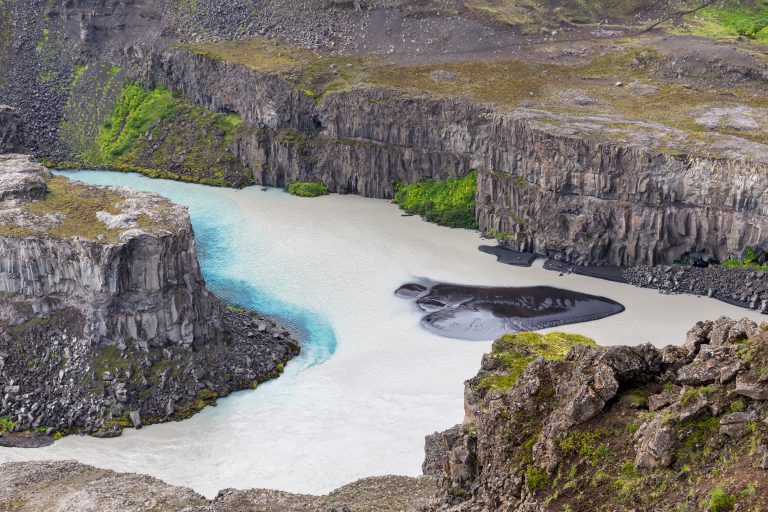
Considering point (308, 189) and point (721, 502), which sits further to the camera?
point (308, 189)

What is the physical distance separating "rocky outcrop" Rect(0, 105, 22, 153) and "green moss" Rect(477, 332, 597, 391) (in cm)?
7507

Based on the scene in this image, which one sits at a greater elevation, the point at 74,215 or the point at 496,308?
the point at 74,215

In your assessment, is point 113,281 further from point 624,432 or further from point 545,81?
point 545,81

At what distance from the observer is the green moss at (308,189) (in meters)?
99.8

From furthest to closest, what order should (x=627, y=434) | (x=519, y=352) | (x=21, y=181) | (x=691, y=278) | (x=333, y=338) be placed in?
(x=691, y=278) < (x=333, y=338) < (x=21, y=181) < (x=519, y=352) < (x=627, y=434)

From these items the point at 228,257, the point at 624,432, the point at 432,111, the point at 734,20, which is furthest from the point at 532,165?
the point at 624,432

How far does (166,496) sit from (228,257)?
42510 mm

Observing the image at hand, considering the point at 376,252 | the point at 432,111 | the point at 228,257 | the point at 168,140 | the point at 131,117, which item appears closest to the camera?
the point at 228,257

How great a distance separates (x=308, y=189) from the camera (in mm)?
100188

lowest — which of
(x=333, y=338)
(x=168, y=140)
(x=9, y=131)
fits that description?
(x=333, y=338)

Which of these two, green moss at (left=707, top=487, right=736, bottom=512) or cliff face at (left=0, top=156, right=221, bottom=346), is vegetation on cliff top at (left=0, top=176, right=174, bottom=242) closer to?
cliff face at (left=0, top=156, right=221, bottom=346)

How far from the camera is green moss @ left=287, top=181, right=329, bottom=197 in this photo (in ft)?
327

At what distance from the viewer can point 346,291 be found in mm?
72750

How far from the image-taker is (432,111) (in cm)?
9431
